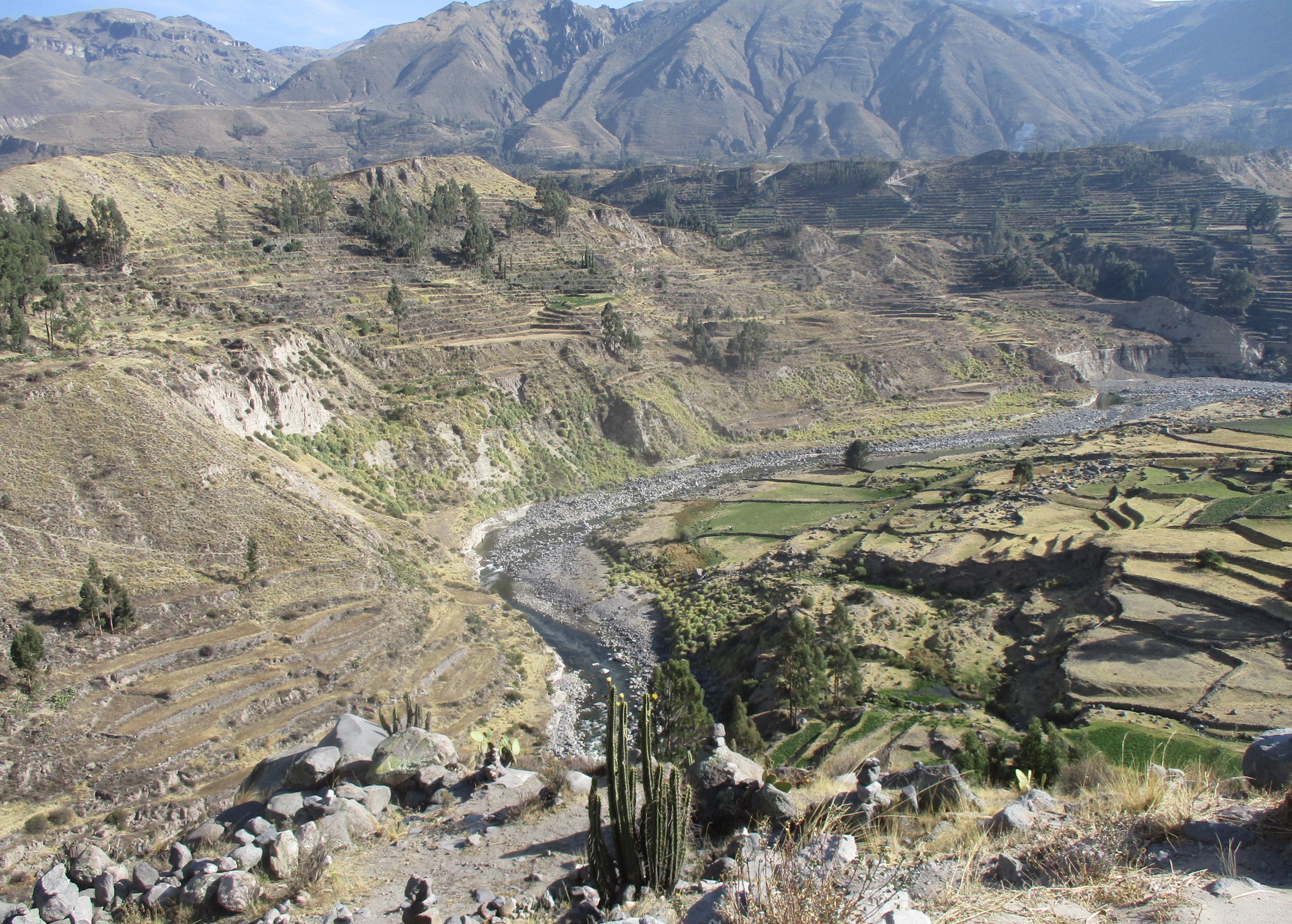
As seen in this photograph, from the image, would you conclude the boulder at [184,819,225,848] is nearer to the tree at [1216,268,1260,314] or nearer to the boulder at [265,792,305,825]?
the boulder at [265,792,305,825]

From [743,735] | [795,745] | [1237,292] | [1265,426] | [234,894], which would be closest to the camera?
[234,894]

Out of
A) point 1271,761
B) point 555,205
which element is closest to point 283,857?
point 1271,761

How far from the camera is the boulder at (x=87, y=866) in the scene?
10875 millimetres

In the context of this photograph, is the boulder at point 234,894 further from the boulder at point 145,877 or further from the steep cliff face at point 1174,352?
the steep cliff face at point 1174,352

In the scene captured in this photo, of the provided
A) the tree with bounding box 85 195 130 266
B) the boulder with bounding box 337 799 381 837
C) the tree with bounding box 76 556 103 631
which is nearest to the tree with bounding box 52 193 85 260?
the tree with bounding box 85 195 130 266

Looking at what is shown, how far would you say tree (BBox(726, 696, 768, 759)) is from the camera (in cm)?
2088

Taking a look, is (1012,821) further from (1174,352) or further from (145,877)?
(1174,352)

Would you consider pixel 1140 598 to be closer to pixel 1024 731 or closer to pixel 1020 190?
pixel 1024 731

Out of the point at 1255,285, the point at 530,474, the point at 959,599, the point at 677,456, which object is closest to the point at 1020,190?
the point at 1255,285

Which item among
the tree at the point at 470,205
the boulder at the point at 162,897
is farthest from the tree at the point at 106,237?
the boulder at the point at 162,897

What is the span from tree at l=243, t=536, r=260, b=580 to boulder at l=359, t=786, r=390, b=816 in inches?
656

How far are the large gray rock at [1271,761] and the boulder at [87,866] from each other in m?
15.1

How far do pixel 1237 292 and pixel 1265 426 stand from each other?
136ft

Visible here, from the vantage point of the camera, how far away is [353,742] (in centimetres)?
1548
